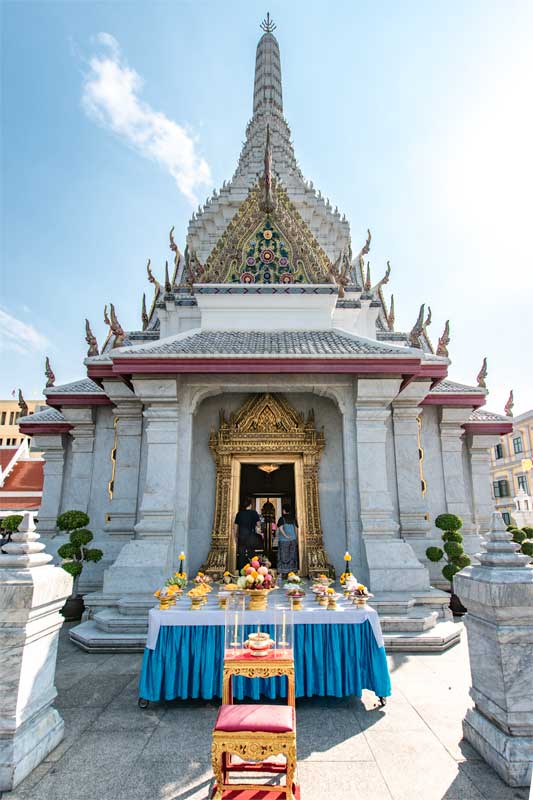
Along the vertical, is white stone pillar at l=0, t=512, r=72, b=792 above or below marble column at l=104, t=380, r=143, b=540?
below

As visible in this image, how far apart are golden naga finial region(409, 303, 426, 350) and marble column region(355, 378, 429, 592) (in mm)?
3682

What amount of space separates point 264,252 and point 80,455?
5.97 metres

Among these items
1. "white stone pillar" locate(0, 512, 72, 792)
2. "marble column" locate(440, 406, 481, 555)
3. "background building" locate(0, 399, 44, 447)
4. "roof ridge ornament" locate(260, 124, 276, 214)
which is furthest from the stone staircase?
"background building" locate(0, 399, 44, 447)

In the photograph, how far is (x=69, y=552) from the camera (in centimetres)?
754

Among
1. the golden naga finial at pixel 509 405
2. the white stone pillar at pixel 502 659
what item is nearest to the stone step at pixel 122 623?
the white stone pillar at pixel 502 659

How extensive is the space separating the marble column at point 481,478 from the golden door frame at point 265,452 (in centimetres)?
428

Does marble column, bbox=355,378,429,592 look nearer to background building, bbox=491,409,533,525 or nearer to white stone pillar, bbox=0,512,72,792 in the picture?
white stone pillar, bbox=0,512,72,792

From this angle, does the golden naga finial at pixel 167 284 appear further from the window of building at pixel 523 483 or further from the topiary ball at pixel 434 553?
the window of building at pixel 523 483

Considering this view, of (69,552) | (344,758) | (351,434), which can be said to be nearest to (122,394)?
(69,552)

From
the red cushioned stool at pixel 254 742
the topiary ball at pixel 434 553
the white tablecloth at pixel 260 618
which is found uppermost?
the topiary ball at pixel 434 553

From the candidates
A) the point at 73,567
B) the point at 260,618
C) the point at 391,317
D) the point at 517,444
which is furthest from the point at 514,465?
the point at 260,618

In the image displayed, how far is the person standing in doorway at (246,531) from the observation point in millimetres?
7859

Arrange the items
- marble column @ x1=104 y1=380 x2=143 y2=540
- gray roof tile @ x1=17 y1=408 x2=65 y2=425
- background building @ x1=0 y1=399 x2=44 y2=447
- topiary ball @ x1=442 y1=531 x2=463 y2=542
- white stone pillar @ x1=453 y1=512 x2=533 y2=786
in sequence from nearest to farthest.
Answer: white stone pillar @ x1=453 y1=512 x2=533 y2=786 < topiary ball @ x1=442 y1=531 x2=463 y2=542 < marble column @ x1=104 y1=380 x2=143 y2=540 < gray roof tile @ x1=17 y1=408 x2=65 y2=425 < background building @ x1=0 y1=399 x2=44 y2=447

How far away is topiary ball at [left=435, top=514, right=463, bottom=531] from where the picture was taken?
8016 mm
